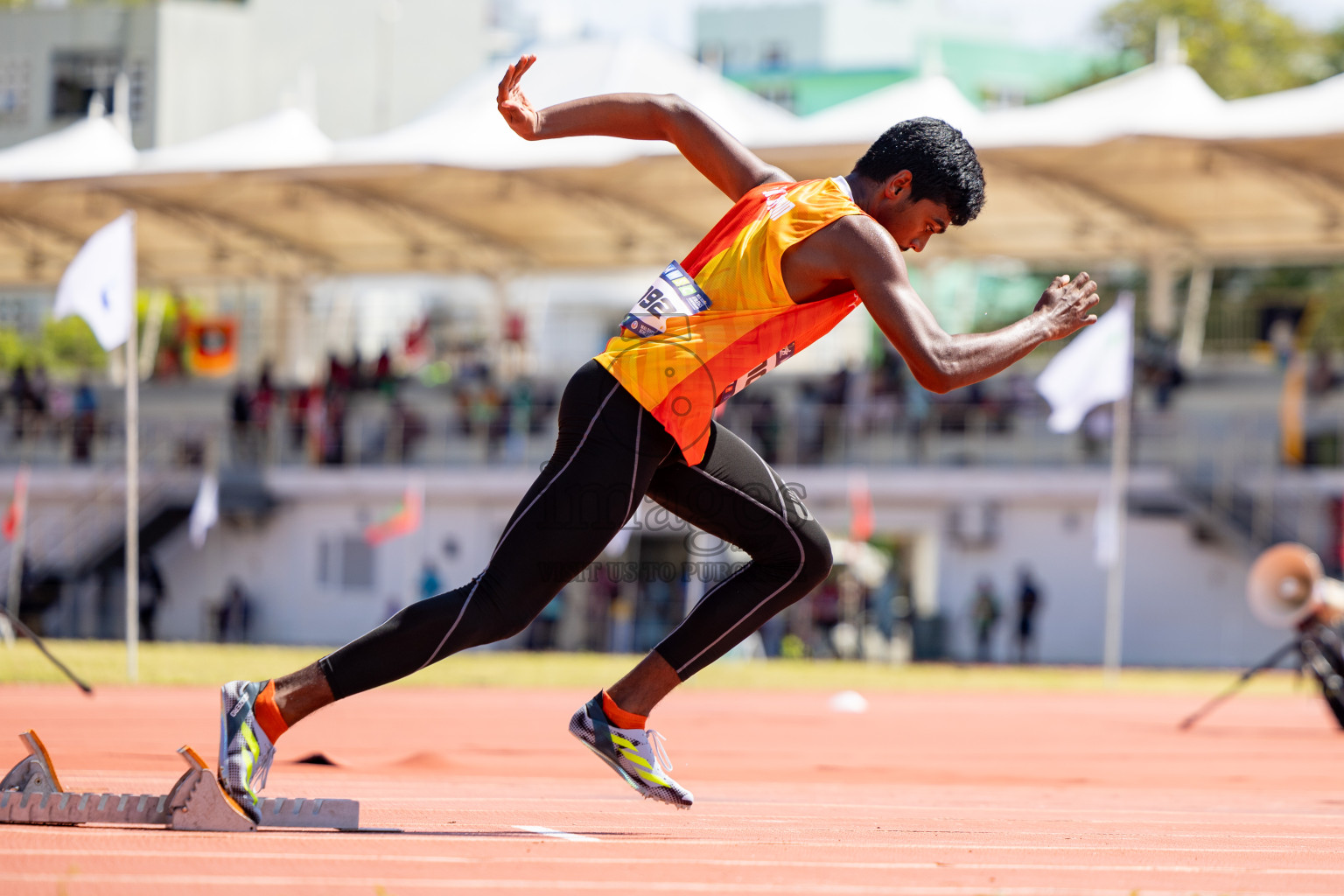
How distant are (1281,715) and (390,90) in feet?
144

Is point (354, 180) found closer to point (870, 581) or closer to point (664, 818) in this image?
point (870, 581)

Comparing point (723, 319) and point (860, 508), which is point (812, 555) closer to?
point (723, 319)

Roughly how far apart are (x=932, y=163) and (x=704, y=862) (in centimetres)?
183

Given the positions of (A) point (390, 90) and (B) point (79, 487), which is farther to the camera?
(A) point (390, 90)

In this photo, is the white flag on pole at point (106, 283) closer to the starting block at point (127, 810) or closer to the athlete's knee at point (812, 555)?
the starting block at point (127, 810)

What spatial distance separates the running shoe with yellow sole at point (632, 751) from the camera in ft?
16.0

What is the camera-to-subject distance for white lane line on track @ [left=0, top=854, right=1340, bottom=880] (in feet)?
12.9

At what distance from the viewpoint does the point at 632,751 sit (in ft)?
16.0

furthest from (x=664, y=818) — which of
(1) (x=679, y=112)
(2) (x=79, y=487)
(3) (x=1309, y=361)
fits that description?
(2) (x=79, y=487)

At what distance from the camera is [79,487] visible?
1355 inches

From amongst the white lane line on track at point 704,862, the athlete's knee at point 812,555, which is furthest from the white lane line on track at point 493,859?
the athlete's knee at point 812,555

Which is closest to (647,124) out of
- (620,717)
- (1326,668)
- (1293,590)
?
(620,717)

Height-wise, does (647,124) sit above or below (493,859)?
above

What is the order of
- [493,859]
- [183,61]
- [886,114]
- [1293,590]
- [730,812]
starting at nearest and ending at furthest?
[493,859], [730,812], [1293,590], [886,114], [183,61]
